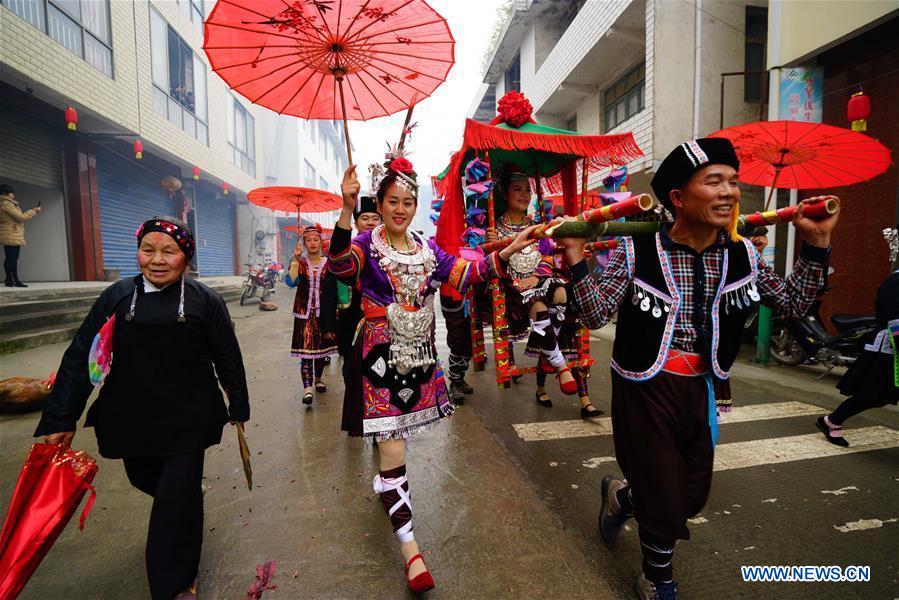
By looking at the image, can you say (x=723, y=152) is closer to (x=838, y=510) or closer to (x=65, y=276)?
(x=838, y=510)

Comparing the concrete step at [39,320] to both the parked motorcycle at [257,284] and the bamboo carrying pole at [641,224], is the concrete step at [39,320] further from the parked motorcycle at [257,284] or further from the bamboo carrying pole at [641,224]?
the bamboo carrying pole at [641,224]

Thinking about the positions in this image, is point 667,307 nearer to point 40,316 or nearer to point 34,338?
point 34,338

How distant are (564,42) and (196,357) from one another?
502 inches

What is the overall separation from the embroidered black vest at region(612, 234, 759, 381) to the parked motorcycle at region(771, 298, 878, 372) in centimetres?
379

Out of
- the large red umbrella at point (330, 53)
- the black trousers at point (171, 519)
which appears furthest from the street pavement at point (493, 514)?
the large red umbrella at point (330, 53)

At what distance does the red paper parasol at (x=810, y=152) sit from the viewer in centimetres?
379

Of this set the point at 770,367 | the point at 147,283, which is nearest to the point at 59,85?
the point at 147,283

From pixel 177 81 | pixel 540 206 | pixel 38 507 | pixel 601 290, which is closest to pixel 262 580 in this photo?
pixel 38 507

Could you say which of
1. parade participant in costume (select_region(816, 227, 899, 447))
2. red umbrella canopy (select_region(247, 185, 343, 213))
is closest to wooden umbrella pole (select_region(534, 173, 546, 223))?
parade participant in costume (select_region(816, 227, 899, 447))

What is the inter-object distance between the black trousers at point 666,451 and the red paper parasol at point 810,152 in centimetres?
316

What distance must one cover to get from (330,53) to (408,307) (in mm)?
1549

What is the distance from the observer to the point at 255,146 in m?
21.9

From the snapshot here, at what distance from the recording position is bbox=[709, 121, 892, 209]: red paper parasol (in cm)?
379

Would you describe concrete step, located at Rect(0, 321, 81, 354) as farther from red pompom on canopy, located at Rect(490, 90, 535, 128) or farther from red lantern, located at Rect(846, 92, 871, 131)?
red lantern, located at Rect(846, 92, 871, 131)
